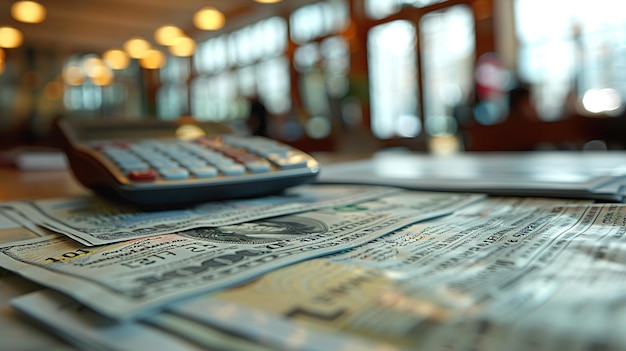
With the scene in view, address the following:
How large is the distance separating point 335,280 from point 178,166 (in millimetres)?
252

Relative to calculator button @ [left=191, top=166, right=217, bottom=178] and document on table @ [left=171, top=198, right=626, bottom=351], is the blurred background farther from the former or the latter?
document on table @ [left=171, top=198, right=626, bottom=351]

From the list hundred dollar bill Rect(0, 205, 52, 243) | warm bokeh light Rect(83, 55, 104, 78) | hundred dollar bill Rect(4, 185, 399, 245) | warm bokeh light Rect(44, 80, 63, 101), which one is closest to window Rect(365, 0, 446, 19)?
warm bokeh light Rect(83, 55, 104, 78)

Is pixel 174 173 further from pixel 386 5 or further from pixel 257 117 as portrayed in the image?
pixel 386 5

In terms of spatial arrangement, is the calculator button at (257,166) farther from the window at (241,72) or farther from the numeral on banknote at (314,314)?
the window at (241,72)

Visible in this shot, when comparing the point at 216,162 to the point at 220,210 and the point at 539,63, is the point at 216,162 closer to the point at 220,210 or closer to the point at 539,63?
the point at 220,210

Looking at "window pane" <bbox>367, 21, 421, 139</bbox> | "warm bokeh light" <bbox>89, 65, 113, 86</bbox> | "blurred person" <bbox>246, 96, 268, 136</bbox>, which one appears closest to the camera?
"blurred person" <bbox>246, 96, 268, 136</bbox>

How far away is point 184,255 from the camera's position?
0.73 feet

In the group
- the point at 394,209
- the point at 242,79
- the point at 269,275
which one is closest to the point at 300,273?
the point at 269,275

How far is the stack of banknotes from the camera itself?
138 mm

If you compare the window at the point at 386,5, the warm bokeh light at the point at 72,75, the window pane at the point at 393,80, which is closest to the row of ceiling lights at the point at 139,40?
the warm bokeh light at the point at 72,75

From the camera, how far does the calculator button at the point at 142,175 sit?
1.21ft

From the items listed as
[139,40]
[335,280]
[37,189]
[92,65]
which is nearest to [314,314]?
[335,280]

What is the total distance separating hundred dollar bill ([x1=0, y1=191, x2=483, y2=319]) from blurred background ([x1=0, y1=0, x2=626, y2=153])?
2.16m

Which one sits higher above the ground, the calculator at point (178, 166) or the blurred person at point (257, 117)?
the blurred person at point (257, 117)
